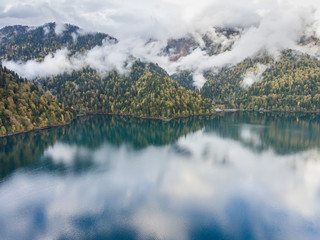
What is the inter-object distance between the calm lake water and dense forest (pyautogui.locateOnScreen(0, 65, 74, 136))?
49.8 feet

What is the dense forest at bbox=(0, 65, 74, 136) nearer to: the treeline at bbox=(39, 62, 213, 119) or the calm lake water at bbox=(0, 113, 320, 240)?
the calm lake water at bbox=(0, 113, 320, 240)

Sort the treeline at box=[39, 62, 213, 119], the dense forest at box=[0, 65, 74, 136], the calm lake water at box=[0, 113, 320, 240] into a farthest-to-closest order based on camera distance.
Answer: the treeline at box=[39, 62, 213, 119], the dense forest at box=[0, 65, 74, 136], the calm lake water at box=[0, 113, 320, 240]

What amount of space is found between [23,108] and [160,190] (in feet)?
279

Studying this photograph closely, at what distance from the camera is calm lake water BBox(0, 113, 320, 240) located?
3169 centimetres

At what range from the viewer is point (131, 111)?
167750 millimetres

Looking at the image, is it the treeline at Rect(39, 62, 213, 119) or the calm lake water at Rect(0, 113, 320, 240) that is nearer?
the calm lake water at Rect(0, 113, 320, 240)

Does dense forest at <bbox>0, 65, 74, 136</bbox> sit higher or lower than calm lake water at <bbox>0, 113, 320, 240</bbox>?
higher

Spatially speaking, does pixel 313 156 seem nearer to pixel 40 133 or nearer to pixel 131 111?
pixel 40 133

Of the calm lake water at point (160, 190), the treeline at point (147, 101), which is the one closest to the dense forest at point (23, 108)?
the calm lake water at point (160, 190)

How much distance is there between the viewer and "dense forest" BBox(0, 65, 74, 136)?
9131 centimetres

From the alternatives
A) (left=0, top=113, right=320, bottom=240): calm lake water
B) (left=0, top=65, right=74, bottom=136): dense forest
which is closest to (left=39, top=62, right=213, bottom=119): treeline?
(left=0, top=65, right=74, bottom=136): dense forest

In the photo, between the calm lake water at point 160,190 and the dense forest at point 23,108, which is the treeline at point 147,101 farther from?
the calm lake water at point 160,190

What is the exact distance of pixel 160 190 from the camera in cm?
4391

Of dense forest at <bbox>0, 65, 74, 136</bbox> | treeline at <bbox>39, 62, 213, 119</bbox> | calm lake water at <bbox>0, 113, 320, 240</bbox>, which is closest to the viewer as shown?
calm lake water at <bbox>0, 113, 320, 240</bbox>
